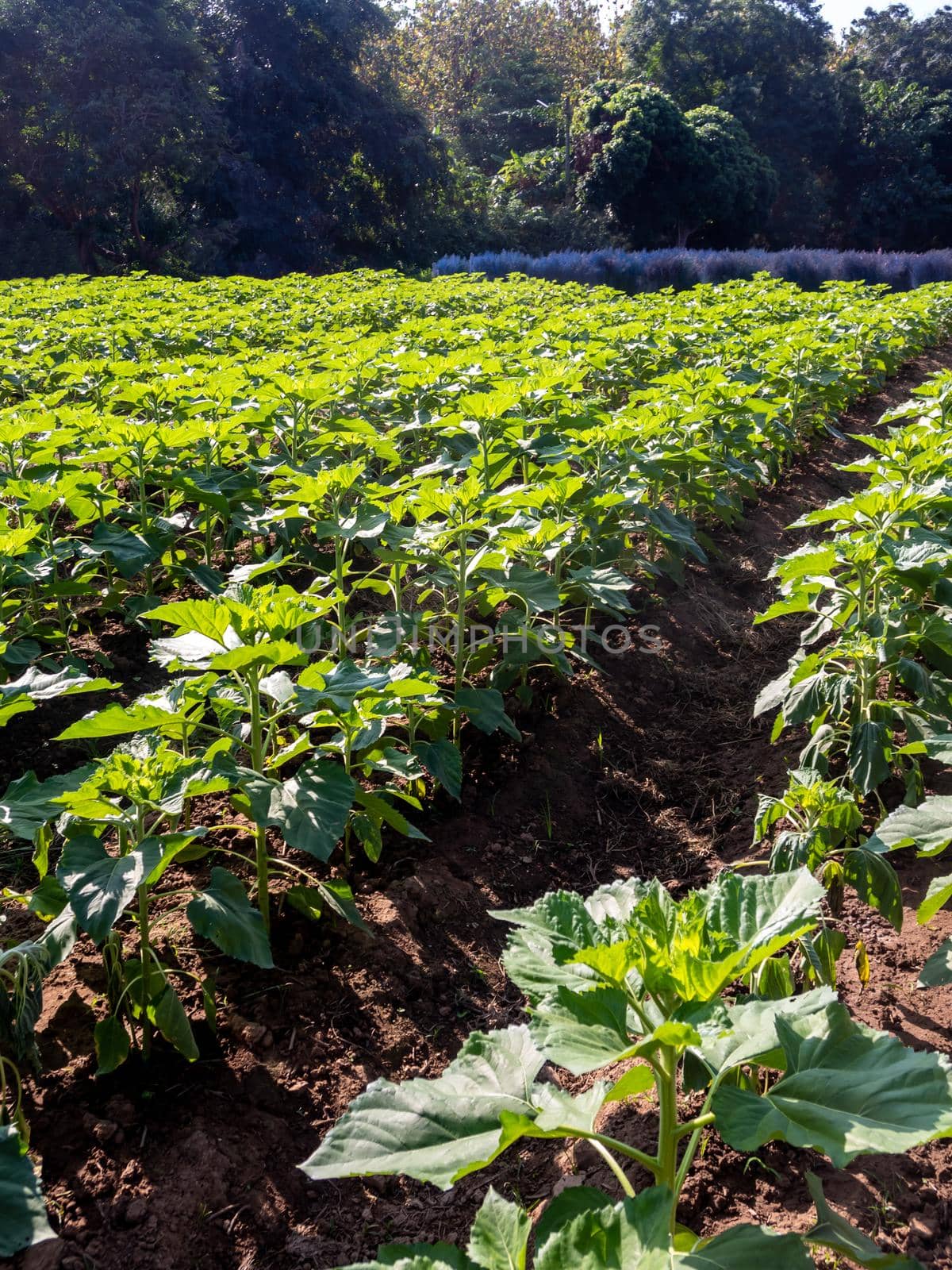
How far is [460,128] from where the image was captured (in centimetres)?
3847

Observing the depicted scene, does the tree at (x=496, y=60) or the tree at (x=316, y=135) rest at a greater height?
the tree at (x=496, y=60)

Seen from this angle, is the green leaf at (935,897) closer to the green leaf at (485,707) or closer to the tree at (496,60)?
the green leaf at (485,707)

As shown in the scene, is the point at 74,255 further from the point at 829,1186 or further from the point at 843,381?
the point at 829,1186

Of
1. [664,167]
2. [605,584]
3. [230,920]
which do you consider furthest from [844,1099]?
[664,167]

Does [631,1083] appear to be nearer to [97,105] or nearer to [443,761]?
[443,761]

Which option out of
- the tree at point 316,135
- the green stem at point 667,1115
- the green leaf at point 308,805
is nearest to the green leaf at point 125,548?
the green leaf at point 308,805

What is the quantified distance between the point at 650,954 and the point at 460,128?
137 ft

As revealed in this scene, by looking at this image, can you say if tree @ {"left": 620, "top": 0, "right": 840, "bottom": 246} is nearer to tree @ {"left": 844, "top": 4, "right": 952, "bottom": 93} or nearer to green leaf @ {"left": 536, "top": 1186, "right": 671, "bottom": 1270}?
tree @ {"left": 844, "top": 4, "right": 952, "bottom": 93}

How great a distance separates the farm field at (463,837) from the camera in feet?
4.49

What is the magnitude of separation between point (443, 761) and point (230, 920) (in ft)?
3.22

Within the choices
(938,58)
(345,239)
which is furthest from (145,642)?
(938,58)

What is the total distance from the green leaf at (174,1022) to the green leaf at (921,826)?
55.8 inches

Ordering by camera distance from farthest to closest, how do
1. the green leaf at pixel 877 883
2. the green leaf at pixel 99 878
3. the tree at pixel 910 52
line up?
the tree at pixel 910 52 < the green leaf at pixel 877 883 < the green leaf at pixel 99 878

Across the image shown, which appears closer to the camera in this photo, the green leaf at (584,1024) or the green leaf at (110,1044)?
the green leaf at (584,1024)
